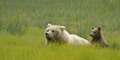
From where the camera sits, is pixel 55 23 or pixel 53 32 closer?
pixel 53 32

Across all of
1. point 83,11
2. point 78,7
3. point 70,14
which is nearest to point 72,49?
point 70,14

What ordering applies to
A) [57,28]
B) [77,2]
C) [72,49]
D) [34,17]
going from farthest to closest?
1. [77,2]
2. [34,17]
3. [57,28]
4. [72,49]

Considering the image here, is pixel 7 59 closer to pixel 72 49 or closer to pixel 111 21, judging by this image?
pixel 72 49

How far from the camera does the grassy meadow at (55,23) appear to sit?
5.42 meters

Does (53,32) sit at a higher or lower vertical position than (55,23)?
higher

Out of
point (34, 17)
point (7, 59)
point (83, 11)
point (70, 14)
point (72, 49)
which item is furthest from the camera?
point (83, 11)

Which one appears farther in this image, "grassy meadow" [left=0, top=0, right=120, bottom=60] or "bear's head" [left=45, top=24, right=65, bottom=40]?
"bear's head" [left=45, top=24, right=65, bottom=40]

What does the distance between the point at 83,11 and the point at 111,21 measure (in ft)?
9.55

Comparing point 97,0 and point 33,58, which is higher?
point 97,0

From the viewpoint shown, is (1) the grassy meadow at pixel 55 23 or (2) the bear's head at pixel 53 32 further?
(2) the bear's head at pixel 53 32

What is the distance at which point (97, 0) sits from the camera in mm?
23688

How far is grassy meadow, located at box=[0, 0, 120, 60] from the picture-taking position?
5418mm

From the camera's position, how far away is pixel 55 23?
41.5 ft

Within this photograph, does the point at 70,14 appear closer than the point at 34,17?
No
